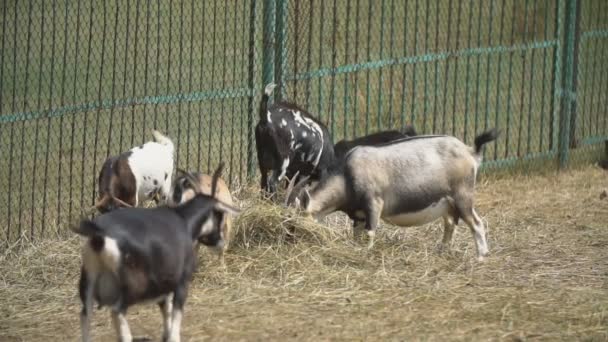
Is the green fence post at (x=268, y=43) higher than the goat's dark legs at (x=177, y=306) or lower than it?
higher

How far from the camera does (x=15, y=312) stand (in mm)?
7793

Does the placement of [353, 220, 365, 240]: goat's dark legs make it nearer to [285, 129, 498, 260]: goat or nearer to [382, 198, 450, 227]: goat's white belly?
[285, 129, 498, 260]: goat

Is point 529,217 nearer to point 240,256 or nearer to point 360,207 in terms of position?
point 360,207

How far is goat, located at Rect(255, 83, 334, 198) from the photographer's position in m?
9.86

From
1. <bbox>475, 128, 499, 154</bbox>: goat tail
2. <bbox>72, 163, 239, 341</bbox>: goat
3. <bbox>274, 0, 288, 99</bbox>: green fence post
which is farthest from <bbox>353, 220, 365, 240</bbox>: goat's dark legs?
<bbox>72, 163, 239, 341</bbox>: goat

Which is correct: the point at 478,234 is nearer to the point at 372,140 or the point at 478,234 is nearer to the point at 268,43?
the point at 372,140

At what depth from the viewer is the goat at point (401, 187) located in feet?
30.2

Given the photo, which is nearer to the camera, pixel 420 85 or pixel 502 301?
pixel 502 301

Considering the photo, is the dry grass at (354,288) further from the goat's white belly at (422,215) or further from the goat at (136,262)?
the goat at (136,262)

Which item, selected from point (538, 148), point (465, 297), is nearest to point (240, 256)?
point (465, 297)

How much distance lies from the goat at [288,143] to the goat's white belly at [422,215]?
730 mm

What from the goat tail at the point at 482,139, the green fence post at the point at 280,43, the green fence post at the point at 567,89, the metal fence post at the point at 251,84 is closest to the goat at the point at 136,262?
the goat tail at the point at 482,139

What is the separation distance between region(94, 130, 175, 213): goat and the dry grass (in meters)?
0.56

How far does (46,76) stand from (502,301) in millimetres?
7728
